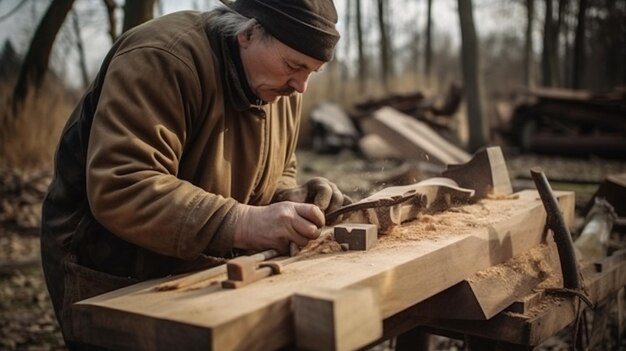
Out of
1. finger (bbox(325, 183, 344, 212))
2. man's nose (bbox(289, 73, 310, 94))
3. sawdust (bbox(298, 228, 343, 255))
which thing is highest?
man's nose (bbox(289, 73, 310, 94))

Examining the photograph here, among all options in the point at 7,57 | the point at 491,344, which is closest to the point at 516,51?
the point at 7,57

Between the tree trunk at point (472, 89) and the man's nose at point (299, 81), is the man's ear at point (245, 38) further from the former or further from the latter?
the tree trunk at point (472, 89)

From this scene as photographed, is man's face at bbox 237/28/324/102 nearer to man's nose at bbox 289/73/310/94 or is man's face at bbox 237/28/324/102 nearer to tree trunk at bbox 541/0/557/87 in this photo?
man's nose at bbox 289/73/310/94

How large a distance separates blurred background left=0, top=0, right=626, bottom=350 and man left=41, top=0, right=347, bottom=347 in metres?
0.45

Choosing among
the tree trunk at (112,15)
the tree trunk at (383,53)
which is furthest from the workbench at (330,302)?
the tree trunk at (383,53)

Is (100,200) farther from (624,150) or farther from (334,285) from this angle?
(624,150)

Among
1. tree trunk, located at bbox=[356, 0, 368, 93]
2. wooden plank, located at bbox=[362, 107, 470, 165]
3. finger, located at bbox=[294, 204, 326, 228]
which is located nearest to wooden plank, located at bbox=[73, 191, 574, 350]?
finger, located at bbox=[294, 204, 326, 228]

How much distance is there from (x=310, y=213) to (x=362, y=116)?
10722mm

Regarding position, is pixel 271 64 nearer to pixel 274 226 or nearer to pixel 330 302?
pixel 274 226

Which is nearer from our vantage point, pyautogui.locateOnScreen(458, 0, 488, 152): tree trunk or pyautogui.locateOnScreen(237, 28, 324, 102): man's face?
pyautogui.locateOnScreen(237, 28, 324, 102): man's face

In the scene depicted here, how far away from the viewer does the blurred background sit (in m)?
5.03

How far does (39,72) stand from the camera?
244 inches

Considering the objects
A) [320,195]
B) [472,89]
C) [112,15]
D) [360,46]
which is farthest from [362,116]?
[320,195]

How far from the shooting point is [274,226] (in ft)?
6.25
